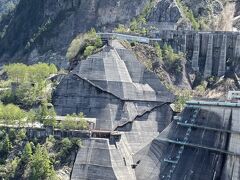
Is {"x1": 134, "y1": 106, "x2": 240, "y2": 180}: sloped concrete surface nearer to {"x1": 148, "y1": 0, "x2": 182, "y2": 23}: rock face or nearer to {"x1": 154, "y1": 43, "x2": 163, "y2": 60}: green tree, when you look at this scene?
{"x1": 154, "y1": 43, "x2": 163, "y2": 60}: green tree

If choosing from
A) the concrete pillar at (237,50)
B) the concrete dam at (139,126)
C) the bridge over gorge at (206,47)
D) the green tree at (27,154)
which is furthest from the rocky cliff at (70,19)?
the green tree at (27,154)

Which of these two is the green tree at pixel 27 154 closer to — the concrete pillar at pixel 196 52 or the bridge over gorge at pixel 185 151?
the bridge over gorge at pixel 185 151

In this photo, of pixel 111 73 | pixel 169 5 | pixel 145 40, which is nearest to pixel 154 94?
pixel 111 73

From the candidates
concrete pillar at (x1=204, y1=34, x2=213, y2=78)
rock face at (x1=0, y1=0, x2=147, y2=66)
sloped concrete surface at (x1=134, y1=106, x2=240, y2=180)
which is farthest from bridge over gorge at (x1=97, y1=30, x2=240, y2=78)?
rock face at (x1=0, y1=0, x2=147, y2=66)

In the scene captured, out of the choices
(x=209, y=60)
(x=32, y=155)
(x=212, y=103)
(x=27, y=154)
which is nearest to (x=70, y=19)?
(x=209, y=60)

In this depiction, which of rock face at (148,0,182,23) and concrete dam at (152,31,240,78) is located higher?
rock face at (148,0,182,23)

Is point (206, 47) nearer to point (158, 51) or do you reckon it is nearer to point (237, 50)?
point (237, 50)
